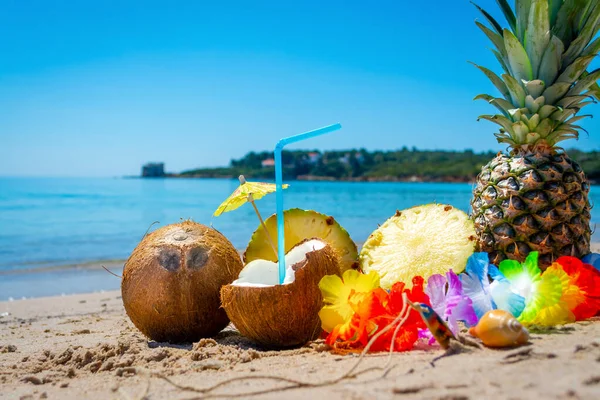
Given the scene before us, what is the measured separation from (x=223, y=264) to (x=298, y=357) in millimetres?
1107

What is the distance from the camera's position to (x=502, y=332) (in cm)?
270

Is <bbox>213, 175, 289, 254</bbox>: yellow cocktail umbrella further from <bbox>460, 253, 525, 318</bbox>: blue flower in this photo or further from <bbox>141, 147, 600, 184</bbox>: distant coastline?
<bbox>141, 147, 600, 184</bbox>: distant coastline

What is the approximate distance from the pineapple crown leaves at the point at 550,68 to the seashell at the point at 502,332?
2.37m

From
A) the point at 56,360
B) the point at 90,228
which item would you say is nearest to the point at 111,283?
the point at 56,360

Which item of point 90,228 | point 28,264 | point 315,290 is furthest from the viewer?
point 90,228

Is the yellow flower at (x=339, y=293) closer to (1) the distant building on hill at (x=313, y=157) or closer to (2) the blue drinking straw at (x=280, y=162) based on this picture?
(2) the blue drinking straw at (x=280, y=162)

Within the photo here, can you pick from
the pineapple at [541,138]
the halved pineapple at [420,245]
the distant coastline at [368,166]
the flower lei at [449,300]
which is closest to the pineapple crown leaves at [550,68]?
the pineapple at [541,138]

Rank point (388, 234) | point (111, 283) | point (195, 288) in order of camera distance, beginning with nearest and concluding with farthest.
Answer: point (195, 288)
point (388, 234)
point (111, 283)

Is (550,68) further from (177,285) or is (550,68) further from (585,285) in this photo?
(177,285)

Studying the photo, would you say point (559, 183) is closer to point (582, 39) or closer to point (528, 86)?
point (528, 86)

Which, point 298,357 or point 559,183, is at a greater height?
point 559,183

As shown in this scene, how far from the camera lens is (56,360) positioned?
3.60m

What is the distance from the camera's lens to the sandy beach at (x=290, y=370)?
2.14 m

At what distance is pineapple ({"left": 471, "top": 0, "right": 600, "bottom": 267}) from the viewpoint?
4289mm
